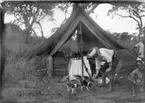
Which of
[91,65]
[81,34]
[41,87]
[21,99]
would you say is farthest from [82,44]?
[21,99]

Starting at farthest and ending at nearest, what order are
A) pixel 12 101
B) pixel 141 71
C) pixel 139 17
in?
pixel 139 17 → pixel 141 71 → pixel 12 101

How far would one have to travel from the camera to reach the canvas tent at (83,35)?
17.4 feet

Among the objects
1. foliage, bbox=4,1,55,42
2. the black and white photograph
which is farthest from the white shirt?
foliage, bbox=4,1,55,42

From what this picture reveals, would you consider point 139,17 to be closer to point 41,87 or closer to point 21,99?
point 41,87

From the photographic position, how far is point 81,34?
213 inches

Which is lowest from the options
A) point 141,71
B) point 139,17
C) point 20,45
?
point 141,71

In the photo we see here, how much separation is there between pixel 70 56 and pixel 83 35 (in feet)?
1.97

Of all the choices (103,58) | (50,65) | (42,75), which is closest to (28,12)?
(50,65)

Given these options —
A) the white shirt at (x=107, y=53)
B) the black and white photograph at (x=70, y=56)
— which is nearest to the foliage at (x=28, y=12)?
the black and white photograph at (x=70, y=56)

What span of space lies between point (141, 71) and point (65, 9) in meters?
2.31

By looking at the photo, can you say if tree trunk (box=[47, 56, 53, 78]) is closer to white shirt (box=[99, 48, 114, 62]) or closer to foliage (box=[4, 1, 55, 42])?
foliage (box=[4, 1, 55, 42])

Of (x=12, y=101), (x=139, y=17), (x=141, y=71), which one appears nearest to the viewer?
(x=12, y=101)

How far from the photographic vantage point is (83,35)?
559 cm

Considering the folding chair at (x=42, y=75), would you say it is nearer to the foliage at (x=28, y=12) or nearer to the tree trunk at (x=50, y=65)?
the tree trunk at (x=50, y=65)
